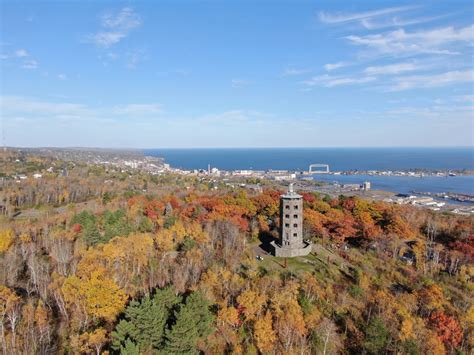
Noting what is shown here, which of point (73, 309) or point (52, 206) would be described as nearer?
point (73, 309)

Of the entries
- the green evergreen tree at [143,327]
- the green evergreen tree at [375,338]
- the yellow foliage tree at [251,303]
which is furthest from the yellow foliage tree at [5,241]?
the green evergreen tree at [375,338]

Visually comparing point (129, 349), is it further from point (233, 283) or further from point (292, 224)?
point (292, 224)

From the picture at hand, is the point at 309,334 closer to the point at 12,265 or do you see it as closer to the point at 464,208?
the point at 12,265

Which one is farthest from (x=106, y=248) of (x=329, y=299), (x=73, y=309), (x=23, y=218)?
(x=23, y=218)

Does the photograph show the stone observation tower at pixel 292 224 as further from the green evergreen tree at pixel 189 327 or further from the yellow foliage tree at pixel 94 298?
the yellow foliage tree at pixel 94 298

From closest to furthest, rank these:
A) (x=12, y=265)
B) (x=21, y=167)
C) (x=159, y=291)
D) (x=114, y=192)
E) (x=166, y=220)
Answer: (x=159, y=291), (x=12, y=265), (x=166, y=220), (x=114, y=192), (x=21, y=167)

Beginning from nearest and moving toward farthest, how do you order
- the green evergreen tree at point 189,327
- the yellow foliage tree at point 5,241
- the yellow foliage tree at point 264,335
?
the green evergreen tree at point 189,327 → the yellow foliage tree at point 264,335 → the yellow foliage tree at point 5,241

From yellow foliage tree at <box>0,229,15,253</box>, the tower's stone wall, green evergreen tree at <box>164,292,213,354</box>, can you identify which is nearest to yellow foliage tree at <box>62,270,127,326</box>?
green evergreen tree at <box>164,292,213,354</box>
